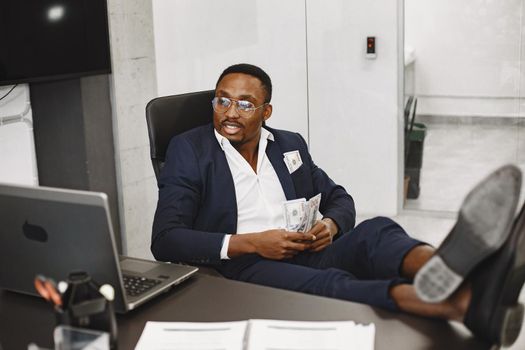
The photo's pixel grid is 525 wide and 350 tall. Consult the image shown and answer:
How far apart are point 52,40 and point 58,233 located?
203cm

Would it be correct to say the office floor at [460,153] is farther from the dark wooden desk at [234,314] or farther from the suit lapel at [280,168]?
the dark wooden desk at [234,314]

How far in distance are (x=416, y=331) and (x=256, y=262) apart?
2.85ft

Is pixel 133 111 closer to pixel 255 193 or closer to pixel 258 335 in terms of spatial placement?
pixel 255 193

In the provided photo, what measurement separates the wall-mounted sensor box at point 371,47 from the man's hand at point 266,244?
73.3 inches

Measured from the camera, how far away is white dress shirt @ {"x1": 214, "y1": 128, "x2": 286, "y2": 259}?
2.53 metres

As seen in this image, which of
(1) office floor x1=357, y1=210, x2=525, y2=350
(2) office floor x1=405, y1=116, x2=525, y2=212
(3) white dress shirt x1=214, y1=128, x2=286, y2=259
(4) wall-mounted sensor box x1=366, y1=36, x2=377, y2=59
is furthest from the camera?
(1) office floor x1=357, y1=210, x2=525, y2=350

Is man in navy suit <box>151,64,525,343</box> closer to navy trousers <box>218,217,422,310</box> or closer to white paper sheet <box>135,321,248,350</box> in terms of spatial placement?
navy trousers <box>218,217,422,310</box>

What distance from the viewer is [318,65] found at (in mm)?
4020

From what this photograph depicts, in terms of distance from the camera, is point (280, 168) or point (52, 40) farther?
point (52, 40)

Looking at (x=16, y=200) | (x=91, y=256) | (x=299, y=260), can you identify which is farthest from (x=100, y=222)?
(x=299, y=260)

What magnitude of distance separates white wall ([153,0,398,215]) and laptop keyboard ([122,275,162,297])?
7.95ft

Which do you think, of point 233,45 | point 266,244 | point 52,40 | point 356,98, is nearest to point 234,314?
point 266,244

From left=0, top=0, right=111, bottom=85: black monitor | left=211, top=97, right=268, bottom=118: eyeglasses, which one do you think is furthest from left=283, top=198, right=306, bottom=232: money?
left=0, top=0, right=111, bottom=85: black monitor

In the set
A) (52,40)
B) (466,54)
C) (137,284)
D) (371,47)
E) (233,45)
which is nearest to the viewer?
(137,284)
